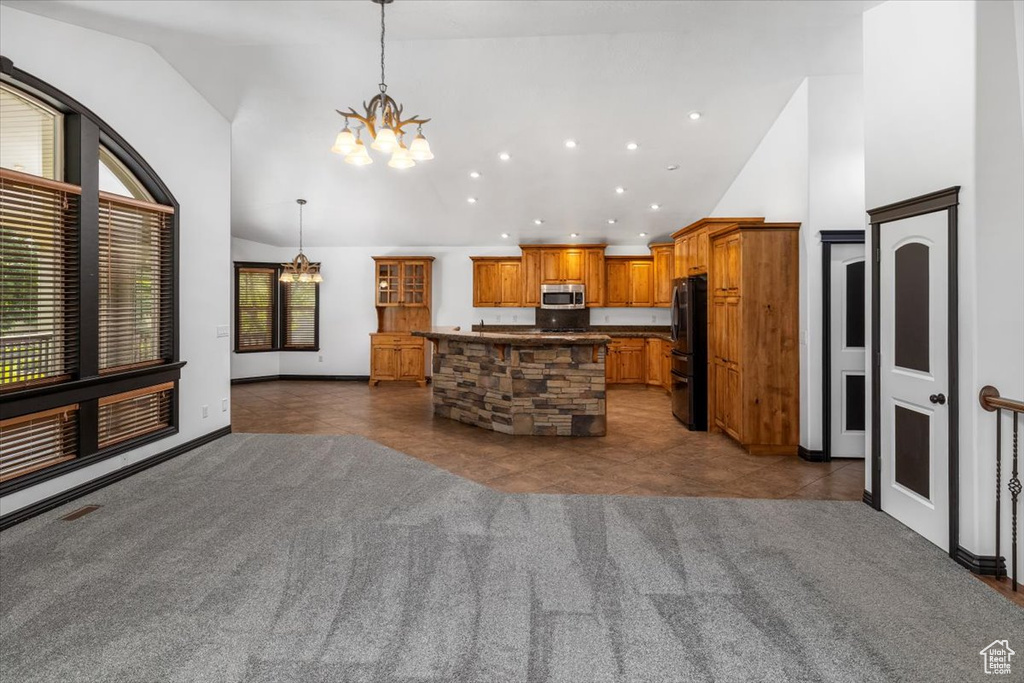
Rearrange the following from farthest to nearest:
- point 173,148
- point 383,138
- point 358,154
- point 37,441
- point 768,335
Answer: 1. point 768,335
2. point 173,148
3. point 358,154
4. point 37,441
5. point 383,138

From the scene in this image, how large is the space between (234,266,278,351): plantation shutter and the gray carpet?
633cm

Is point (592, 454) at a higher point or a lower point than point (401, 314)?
lower

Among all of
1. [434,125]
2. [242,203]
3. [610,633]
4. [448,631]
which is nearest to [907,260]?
[610,633]

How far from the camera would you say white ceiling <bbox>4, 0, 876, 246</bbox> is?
3631mm

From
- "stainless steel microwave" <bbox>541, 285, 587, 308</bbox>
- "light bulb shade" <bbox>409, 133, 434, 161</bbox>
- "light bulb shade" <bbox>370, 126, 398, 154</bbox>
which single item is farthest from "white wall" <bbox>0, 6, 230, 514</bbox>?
"stainless steel microwave" <bbox>541, 285, 587, 308</bbox>

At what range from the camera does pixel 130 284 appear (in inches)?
163

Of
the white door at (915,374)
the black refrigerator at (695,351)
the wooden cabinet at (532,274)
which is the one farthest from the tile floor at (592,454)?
the wooden cabinet at (532,274)

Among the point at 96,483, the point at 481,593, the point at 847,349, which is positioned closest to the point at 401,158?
the point at 481,593

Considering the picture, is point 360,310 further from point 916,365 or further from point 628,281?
point 916,365

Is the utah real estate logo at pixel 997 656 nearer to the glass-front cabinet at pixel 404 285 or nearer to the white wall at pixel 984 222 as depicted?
the white wall at pixel 984 222

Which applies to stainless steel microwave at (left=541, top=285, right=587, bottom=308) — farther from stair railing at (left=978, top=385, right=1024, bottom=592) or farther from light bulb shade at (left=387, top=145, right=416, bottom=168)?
stair railing at (left=978, top=385, right=1024, bottom=592)

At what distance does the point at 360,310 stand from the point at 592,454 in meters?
6.51

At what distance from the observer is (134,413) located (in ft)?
13.9

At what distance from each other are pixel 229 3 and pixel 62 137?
154 centimetres
